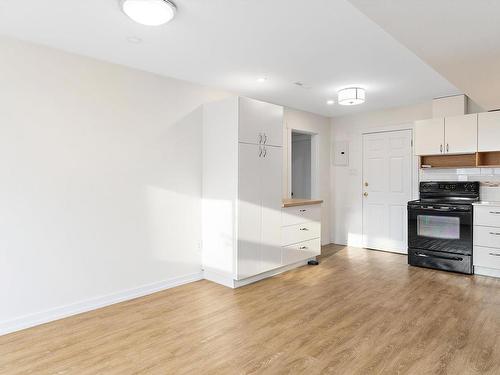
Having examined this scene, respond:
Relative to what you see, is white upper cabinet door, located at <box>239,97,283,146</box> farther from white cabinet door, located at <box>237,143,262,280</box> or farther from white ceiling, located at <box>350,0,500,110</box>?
white ceiling, located at <box>350,0,500,110</box>

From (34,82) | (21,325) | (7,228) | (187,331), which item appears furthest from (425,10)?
(21,325)

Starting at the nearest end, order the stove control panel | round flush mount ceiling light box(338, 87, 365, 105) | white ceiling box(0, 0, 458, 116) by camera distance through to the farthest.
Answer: white ceiling box(0, 0, 458, 116) → round flush mount ceiling light box(338, 87, 365, 105) → the stove control panel

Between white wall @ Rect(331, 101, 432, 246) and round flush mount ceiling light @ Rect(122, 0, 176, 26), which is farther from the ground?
round flush mount ceiling light @ Rect(122, 0, 176, 26)

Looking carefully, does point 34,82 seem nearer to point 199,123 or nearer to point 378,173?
point 199,123

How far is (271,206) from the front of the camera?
414cm

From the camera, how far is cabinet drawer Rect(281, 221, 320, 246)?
4.36m

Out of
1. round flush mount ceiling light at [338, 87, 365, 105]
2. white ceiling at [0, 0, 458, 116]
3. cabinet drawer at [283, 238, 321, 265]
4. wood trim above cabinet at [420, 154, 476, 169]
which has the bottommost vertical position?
cabinet drawer at [283, 238, 321, 265]

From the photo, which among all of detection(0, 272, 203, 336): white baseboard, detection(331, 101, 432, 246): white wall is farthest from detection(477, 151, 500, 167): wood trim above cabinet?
detection(0, 272, 203, 336): white baseboard

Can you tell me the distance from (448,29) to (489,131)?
3.02m

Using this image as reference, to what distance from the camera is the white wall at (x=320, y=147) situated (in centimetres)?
536

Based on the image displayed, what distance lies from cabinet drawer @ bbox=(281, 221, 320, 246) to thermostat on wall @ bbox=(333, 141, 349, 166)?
170cm

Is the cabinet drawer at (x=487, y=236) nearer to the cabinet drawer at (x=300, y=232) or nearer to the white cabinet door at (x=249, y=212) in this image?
the cabinet drawer at (x=300, y=232)

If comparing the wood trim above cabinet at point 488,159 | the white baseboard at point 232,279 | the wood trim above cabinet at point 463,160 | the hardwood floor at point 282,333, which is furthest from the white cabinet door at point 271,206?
the wood trim above cabinet at point 488,159

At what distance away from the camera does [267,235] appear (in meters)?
4.10
